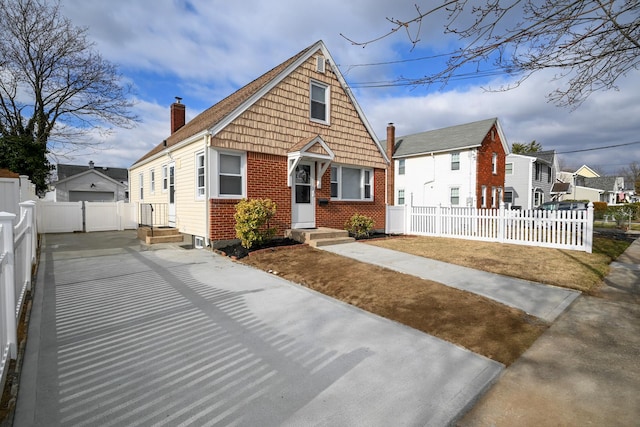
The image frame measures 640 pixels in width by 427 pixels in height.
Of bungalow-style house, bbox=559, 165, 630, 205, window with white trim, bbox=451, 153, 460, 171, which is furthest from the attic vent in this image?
bungalow-style house, bbox=559, 165, 630, 205

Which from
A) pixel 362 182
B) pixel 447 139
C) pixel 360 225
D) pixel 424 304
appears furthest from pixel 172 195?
pixel 447 139

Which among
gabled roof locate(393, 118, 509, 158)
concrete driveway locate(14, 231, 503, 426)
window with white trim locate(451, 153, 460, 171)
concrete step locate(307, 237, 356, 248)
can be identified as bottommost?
concrete driveway locate(14, 231, 503, 426)

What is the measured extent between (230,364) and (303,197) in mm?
8721

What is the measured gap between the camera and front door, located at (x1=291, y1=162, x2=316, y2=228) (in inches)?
450

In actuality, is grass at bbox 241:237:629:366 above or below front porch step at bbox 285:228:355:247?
below

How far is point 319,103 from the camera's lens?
1238 centimetres

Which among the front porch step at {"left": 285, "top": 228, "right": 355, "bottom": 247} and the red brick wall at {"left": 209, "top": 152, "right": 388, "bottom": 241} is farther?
the front porch step at {"left": 285, "top": 228, "right": 355, "bottom": 247}

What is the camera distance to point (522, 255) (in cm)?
892

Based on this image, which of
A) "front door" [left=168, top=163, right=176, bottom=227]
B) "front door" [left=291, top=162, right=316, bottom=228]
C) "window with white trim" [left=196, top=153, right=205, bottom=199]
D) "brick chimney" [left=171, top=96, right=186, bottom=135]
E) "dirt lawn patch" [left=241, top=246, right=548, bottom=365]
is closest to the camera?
"dirt lawn patch" [left=241, top=246, right=548, bottom=365]

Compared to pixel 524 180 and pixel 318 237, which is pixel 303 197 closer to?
pixel 318 237

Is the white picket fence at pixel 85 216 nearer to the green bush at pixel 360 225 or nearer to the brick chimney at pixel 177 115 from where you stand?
the brick chimney at pixel 177 115

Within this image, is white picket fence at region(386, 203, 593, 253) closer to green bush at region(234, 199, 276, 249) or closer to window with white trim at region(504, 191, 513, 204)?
green bush at region(234, 199, 276, 249)

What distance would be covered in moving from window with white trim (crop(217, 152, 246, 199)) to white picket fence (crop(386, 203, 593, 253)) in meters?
7.01

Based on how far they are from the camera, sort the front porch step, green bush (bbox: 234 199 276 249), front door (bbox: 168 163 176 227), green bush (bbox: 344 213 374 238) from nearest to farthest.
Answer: green bush (bbox: 234 199 276 249) < the front porch step < green bush (bbox: 344 213 374 238) < front door (bbox: 168 163 176 227)
